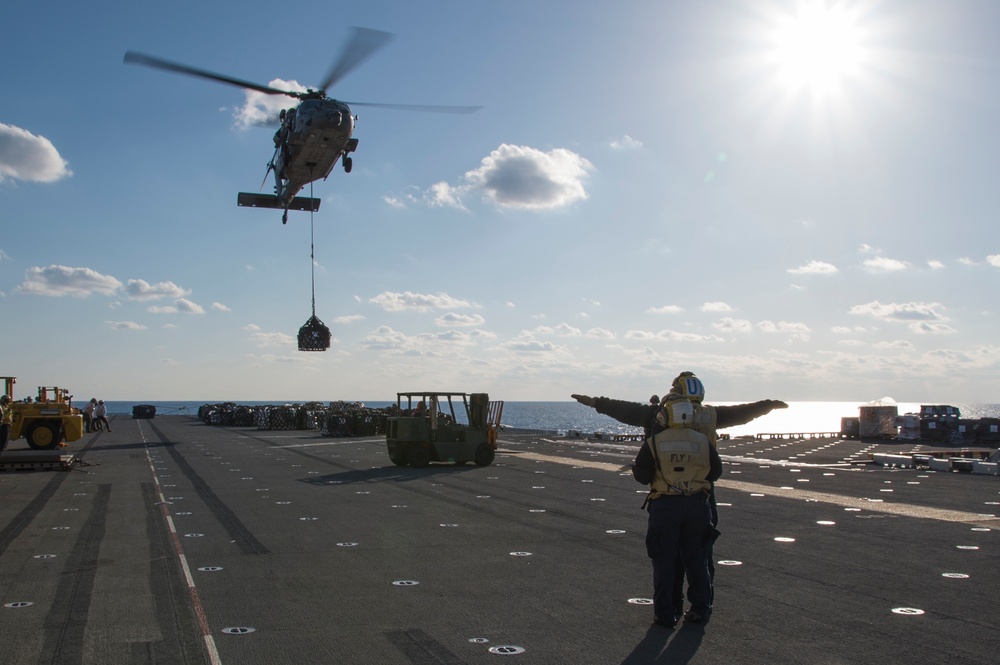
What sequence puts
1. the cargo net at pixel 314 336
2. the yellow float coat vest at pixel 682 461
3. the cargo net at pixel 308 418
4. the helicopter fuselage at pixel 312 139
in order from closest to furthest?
the yellow float coat vest at pixel 682 461, the helicopter fuselage at pixel 312 139, the cargo net at pixel 308 418, the cargo net at pixel 314 336

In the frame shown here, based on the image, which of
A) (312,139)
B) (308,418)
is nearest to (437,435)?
(312,139)

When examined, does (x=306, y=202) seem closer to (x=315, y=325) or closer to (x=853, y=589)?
(x=315, y=325)

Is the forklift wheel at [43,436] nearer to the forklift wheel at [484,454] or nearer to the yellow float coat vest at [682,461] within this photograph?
the forklift wheel at [484,454]

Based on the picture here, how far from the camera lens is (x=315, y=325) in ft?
162

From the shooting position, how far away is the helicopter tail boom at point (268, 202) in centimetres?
3575

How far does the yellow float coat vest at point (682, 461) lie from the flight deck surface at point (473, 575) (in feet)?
4.06

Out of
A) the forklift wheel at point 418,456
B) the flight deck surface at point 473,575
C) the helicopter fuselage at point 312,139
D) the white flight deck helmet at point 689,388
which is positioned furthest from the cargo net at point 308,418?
the white flight deck helmet at point 689,388

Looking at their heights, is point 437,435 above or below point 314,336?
below

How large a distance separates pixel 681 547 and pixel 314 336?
43935 millimetres

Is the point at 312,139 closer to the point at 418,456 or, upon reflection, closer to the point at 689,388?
the point at 418,456

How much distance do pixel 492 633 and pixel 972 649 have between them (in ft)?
12.5

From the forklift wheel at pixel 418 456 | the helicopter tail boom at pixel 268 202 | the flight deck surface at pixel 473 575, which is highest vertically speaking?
the helicopter tail boom at pixel 268 202

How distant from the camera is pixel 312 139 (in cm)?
2767

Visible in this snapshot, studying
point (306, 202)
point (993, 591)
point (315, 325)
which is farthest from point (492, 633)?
point (315, 325)
